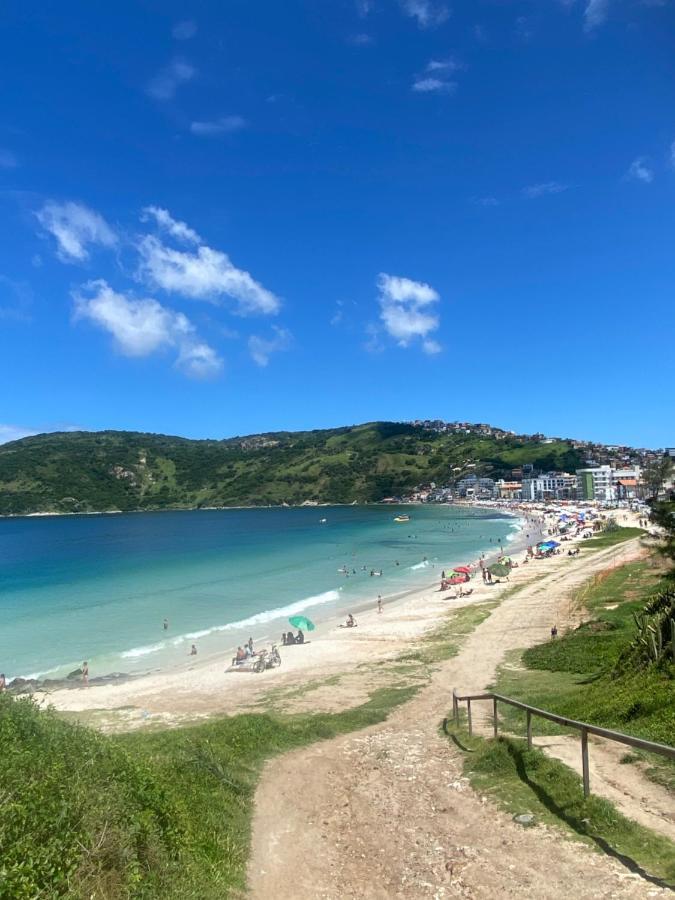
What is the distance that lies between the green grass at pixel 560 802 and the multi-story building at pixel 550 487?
515 ft

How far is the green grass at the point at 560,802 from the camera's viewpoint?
17.4ft

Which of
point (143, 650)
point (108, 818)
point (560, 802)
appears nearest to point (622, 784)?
point (560, 802)

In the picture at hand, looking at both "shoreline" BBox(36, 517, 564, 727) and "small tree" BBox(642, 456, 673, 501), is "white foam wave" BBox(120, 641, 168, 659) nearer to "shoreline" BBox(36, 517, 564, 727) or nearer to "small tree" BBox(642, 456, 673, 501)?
"shoreline" BBox(36, 517, 564, 727)

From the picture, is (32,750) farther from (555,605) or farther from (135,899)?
(555,605)

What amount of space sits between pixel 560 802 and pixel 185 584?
155 feet

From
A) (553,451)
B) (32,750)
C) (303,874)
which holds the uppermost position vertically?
(553,451)

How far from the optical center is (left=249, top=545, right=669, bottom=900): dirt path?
5430mm

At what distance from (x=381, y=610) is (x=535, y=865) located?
32615 mm

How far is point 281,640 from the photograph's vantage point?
3081 cm

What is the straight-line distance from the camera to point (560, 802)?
661 cm

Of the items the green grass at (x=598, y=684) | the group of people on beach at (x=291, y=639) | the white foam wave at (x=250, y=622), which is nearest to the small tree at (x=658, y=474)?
the green grass at (x=598, y=684)

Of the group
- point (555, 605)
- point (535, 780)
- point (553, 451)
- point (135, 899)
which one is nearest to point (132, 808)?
point (135, 899)

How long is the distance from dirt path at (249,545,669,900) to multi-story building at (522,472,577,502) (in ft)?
514

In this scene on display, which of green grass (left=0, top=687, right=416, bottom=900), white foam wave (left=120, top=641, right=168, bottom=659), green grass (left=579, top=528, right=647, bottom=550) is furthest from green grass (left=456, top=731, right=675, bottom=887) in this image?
green grass (left=579, top=528, right=647, bottom=550)
